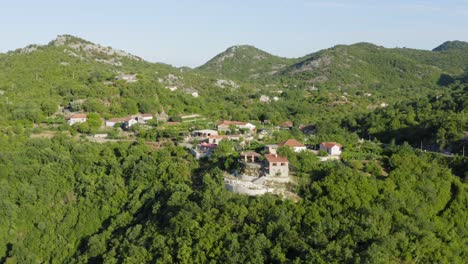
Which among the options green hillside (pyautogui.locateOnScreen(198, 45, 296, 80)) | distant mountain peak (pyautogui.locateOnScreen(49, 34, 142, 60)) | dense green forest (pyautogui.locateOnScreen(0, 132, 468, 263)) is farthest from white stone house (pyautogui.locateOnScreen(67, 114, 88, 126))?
green hillside (pyautogui.locateOnScreen(198, 45, 296, 80))

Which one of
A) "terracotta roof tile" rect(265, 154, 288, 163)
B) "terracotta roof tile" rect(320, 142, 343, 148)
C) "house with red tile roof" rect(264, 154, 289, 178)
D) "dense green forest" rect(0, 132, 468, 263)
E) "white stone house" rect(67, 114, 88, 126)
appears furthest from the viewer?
"white stone house" rect(67, 114, 88, 126)

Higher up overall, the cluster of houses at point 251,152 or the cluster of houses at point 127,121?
the cluster of houses at point 127,121

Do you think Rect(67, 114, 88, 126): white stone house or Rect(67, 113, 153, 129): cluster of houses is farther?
Rect(67, 113, 153, 129): cluster of houses

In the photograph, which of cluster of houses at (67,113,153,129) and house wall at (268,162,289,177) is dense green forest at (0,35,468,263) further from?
cluster of houses at (67,113,153,129)

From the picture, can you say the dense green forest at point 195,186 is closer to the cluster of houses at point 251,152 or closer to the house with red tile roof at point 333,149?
the house with red tile roof at point 333,149

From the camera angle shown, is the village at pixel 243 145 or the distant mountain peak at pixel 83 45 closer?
the village at pixel 243 145

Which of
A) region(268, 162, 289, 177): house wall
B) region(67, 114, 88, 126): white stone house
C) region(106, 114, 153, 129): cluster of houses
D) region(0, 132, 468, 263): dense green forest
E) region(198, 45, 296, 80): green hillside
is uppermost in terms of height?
region(198, 45, 296, 80): green hillside

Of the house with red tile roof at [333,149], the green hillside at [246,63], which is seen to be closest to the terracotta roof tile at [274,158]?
the house with red tile roof at [333,149]
